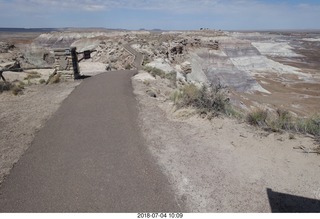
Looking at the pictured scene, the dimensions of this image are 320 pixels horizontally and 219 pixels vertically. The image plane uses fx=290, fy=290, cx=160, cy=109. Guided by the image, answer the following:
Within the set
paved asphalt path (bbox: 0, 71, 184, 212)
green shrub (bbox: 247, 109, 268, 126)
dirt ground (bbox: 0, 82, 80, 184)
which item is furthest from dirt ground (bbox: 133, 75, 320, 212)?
dirt ground (bbox: 0, 82, 80, 184)

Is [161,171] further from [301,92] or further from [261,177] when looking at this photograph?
[301,92]

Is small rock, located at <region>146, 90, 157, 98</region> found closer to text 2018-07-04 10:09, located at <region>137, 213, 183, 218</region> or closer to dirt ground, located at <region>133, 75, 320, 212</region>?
dirt ground, located at <region>133, 75, 320, 212</region>

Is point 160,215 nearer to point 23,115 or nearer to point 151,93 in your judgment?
point 23,115

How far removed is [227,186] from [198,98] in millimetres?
5221

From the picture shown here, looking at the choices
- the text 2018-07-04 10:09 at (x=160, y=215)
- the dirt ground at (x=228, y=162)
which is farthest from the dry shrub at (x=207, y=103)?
the text 2018-07-04 10:09 at (x=160, y=215)

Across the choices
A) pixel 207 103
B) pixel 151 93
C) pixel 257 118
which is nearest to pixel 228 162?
pixel 257 118

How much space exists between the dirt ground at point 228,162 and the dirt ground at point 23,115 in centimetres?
345

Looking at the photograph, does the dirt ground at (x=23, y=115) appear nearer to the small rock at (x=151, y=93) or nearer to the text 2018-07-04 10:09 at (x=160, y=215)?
the text 2018-07-04 10:09 at (x=160, y=215)

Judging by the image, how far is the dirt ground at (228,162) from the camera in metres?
5.52

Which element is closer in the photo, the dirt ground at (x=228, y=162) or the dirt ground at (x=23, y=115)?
the dirt ground at (x=228, y=162)

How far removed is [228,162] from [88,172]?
3231 mm

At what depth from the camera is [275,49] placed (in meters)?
107

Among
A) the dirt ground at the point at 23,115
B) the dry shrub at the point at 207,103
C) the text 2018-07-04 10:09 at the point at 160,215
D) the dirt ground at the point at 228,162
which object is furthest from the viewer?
the dry shrub at the point at 207,103

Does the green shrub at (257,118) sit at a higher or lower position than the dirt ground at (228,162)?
higher
